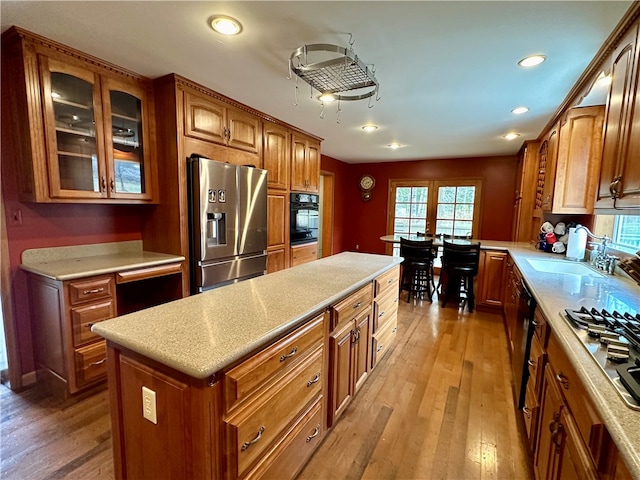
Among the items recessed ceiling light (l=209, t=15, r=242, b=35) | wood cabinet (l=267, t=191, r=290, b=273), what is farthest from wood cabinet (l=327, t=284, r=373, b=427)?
wood cabinet (l=267, t=191, r=290, b=273)

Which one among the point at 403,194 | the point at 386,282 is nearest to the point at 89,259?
the point at 386,282

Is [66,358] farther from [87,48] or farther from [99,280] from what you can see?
[87,48]

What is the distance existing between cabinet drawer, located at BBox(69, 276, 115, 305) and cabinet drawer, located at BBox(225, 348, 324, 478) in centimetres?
163

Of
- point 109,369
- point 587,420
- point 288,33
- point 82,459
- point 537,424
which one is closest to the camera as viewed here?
point 587,420

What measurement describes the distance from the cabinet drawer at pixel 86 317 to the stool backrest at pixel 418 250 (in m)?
3.41

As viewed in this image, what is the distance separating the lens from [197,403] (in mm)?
932

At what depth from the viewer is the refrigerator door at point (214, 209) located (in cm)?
261

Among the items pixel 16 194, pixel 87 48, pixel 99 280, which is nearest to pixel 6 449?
pixel 99 280

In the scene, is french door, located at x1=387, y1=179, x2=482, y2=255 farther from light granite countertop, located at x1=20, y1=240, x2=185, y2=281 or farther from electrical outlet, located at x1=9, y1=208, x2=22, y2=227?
electrical outlet, located at x1=9, y1=208, x2=22, y2=227

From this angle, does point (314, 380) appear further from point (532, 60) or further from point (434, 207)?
point (434, 207)

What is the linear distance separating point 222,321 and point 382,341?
1.71 metres

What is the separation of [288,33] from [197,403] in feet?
6.46

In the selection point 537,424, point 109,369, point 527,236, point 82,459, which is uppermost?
A: point 527,236

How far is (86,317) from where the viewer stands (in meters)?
2.05
